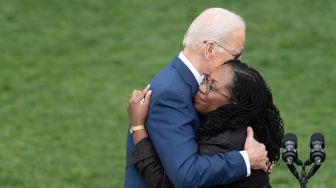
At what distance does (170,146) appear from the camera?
16.5ft

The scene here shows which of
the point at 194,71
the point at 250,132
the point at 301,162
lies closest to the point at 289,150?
the point at 301,162

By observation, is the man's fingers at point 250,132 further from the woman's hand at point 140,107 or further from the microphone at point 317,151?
the woman's hand at point 140,107

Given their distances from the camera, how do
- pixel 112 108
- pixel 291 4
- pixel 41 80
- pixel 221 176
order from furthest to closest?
1. pixel 291 4
2. pixel 41 80
3. pixel 112 108
4. pixel 221 176

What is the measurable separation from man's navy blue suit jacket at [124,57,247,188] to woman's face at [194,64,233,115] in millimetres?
74

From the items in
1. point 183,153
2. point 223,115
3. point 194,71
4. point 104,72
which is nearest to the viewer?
point 183,153

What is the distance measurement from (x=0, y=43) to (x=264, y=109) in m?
9.08

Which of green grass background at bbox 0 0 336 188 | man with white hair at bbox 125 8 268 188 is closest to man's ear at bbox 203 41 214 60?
man with white hair at bbox 125 8 268 188

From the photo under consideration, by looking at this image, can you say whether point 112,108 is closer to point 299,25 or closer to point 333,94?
point 333,94

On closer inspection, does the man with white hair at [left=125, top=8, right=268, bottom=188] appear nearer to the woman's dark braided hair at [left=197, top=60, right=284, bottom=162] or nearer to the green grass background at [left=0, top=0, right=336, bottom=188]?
the woman's dark braided hair at [left=197, top=60, right=284, bottom=162]

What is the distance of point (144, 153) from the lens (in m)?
5.18

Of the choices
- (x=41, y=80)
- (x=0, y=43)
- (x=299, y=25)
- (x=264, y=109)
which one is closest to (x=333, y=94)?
(x=299, y=25)

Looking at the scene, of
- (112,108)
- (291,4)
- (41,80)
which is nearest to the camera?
(112,108)

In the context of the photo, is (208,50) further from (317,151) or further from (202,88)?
(317,151)

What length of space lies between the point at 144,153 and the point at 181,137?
0.87ft
